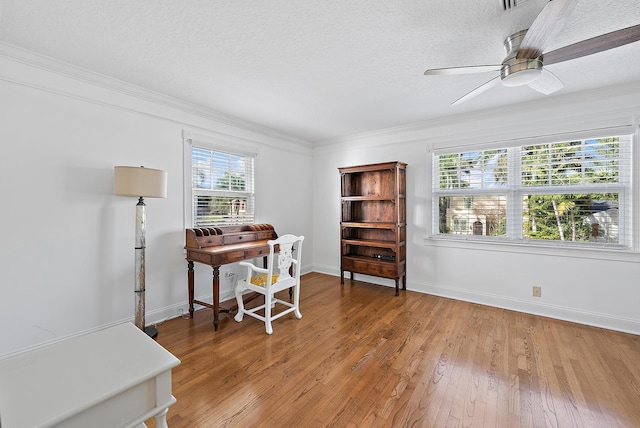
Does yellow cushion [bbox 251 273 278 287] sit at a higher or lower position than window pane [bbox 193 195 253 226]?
lower

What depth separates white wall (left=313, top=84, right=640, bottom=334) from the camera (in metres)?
2.89

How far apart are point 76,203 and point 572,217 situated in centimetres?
514

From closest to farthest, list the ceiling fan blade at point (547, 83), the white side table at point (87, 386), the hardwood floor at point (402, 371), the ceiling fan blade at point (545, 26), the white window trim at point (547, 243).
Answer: the white side table at point (87, 386), the ceiling fan blade at point (545, 26), the hardwood floor at point (402, 371), the ceiling fan blade at point (547, 83), the white window trim at point (547, 243)

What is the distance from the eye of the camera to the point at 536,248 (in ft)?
10.8

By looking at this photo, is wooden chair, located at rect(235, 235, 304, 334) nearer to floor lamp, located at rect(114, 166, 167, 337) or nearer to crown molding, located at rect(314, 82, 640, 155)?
floor lamp, located at rect(114, 166, 167, 337)

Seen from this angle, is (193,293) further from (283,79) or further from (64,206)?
(283,79)

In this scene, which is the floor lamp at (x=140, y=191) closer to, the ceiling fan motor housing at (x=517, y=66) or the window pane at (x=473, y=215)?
the ceiling fan motor housing at (x=517, y=66)

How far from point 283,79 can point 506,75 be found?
6.05 ft

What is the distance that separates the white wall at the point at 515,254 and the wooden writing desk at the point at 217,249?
1866 mm

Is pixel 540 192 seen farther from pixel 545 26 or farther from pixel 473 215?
pixel 545 26

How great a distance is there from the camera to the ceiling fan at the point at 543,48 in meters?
1.37

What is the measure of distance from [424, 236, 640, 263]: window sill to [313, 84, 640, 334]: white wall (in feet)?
0.03

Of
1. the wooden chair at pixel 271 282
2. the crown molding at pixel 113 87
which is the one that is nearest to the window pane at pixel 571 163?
the wooden chair at pixel 271 282

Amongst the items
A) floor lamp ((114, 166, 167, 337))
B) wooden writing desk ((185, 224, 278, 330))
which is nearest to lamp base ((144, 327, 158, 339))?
floor lamp ((114, 166, 167, 337))
